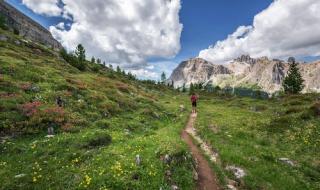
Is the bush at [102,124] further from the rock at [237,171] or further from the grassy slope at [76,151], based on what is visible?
the rock at [237,171]

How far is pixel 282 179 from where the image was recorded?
51.3ft

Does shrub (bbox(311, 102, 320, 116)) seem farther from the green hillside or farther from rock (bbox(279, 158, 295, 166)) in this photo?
rock (bbox(279, 158, 295, 166))

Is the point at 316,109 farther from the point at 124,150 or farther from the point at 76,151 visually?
the point at 76,151

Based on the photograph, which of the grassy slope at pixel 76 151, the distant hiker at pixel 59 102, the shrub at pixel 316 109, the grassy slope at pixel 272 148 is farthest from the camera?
the shrub at pixel 316 109

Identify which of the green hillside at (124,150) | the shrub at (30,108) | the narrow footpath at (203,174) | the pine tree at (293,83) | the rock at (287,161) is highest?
the pine tree at (293,83)

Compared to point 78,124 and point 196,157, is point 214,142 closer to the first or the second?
point 196,157

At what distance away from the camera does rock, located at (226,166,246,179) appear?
16344 mm

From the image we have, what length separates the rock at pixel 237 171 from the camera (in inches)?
643

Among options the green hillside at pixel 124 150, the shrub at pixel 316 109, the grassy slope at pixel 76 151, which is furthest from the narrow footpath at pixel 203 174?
the shrub at pixel 316 109

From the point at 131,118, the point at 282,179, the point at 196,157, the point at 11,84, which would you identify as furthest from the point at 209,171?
the point at 11,84

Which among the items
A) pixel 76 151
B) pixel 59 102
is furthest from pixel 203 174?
pixel 59 102

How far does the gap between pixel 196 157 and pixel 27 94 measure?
900 inches

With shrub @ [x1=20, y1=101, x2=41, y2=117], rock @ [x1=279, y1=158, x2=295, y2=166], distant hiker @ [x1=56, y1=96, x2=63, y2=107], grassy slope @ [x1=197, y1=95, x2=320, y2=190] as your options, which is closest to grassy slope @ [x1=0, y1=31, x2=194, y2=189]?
shrub @ [x1=20, y1=101, x2=41, y2=117]

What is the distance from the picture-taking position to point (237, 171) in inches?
666
